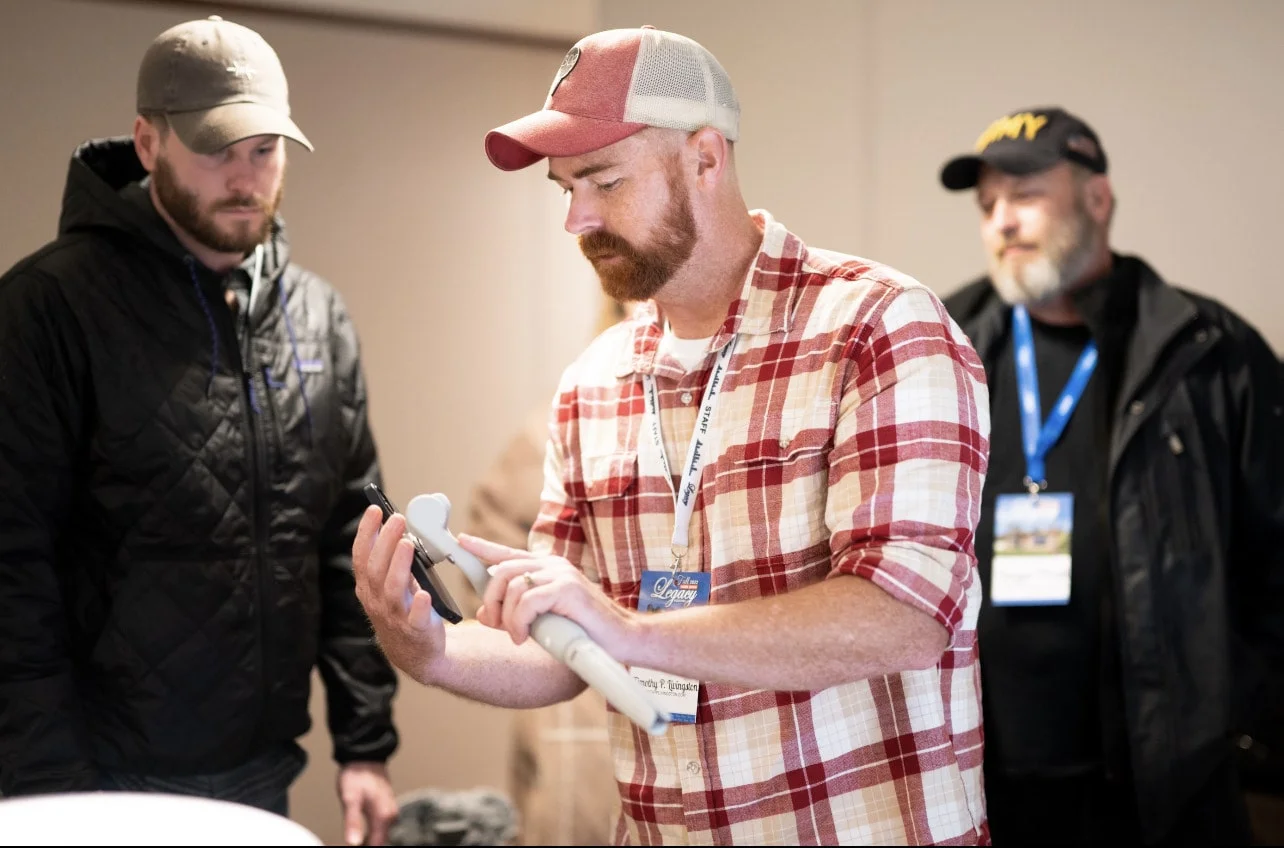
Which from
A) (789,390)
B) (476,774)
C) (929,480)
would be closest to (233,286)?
(789,390)

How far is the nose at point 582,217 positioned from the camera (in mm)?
1706

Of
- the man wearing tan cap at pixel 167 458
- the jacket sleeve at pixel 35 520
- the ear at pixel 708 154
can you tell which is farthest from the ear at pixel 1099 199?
the jacket sleeve at pixel 35 520

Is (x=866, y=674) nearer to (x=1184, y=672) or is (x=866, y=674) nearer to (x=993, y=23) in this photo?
(x=1184, y=672)

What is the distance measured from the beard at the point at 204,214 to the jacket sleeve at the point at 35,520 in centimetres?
21

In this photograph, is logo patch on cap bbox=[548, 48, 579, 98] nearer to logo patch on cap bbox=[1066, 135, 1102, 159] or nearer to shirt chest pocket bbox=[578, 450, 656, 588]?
shirt chest pocket bbox=[578, 450, 656, 588]

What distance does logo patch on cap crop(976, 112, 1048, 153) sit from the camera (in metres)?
2.97

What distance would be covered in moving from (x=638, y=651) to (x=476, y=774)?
2.14 meters

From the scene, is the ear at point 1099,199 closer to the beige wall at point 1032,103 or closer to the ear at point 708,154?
the beige wall at point 1032,103

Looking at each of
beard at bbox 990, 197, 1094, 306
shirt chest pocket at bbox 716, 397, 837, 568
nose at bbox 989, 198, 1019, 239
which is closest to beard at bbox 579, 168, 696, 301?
shirt chest pocket at bbox 716, 397, 837, 568

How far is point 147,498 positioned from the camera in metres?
1.95

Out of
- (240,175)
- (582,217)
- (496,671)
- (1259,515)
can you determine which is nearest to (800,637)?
(496,671)

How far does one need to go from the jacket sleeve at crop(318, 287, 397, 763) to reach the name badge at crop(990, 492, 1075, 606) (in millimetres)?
1209

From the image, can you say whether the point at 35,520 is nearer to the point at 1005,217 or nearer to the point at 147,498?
the point at 147,498

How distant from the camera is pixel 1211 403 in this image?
286 cm
